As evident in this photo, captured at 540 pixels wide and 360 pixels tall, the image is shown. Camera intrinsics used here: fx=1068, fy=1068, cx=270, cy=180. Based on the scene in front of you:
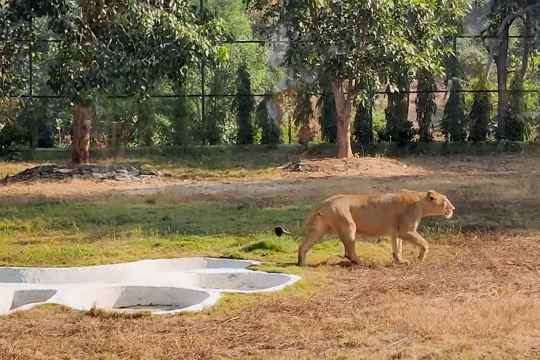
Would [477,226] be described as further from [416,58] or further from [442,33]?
[442,33]

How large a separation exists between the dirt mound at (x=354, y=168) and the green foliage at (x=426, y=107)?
5.33 m

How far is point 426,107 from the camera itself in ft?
101

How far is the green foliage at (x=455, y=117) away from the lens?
3062cm

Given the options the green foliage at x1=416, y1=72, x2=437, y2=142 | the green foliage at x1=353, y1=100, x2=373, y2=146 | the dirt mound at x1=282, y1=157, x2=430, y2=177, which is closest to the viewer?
the dirt mound at x1=282, y1=157, x2=430, y2=177

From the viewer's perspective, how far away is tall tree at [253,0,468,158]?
24625 millimetres

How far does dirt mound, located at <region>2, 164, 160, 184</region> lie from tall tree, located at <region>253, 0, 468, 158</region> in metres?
5.10

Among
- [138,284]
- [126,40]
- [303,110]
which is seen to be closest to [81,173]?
[303,110]

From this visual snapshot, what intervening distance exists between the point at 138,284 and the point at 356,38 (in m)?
15.3

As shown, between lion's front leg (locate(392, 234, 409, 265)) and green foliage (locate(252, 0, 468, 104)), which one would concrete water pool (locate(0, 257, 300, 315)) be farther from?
green foliage (locate(252, 0, 468, 104))

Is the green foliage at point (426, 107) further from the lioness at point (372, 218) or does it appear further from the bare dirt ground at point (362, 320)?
the lioness at point (372, 218)

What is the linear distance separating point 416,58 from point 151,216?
1101 centimetres

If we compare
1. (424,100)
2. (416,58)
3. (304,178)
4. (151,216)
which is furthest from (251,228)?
(424,100)

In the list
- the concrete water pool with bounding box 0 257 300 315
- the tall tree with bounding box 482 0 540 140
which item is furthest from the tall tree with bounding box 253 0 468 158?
the concrete water pool with bounding box 0 257 300 315

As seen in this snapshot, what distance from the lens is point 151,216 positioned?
16.0 meters
